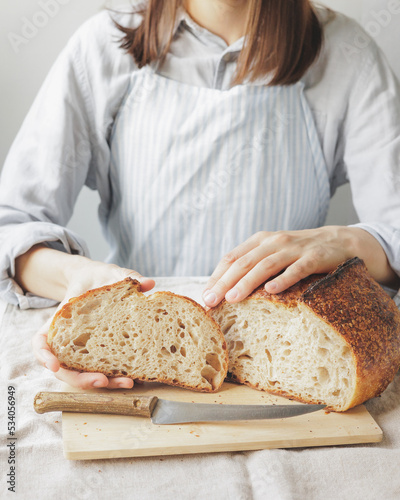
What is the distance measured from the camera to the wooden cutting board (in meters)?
0.76

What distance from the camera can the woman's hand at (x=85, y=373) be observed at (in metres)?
0.87

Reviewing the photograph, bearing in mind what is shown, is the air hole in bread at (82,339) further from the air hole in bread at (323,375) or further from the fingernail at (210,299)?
the air hole in bread at (323,375)

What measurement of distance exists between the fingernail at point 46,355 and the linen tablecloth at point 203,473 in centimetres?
8

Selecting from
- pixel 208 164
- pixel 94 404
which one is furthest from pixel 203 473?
pixel 208 164

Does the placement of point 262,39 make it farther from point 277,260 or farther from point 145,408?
point 145,408

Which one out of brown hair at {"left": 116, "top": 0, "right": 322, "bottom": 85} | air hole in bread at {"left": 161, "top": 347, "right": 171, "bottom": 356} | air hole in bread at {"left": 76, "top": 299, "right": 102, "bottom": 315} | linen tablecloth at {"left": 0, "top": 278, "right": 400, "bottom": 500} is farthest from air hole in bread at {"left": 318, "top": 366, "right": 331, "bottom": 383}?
brown hair at {"left": 116, "top": 0, "right": 322, "bottom": 85}

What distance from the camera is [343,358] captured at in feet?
2.83

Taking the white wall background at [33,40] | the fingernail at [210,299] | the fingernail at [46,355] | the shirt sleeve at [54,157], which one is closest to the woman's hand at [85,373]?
the fingernail at [46,355]

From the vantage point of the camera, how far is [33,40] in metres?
1.86

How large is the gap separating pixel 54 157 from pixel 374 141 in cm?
80

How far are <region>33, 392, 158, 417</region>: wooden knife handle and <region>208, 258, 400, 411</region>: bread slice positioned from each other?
0.19 m

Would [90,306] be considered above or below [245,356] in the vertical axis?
above

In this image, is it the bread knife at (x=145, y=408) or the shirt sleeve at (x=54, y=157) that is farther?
the shirt sleeve at (x=54, y=157)

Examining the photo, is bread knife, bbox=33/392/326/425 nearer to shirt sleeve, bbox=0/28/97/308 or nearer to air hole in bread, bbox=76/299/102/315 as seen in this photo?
air hole in bread, bbox=76/299/102/315
